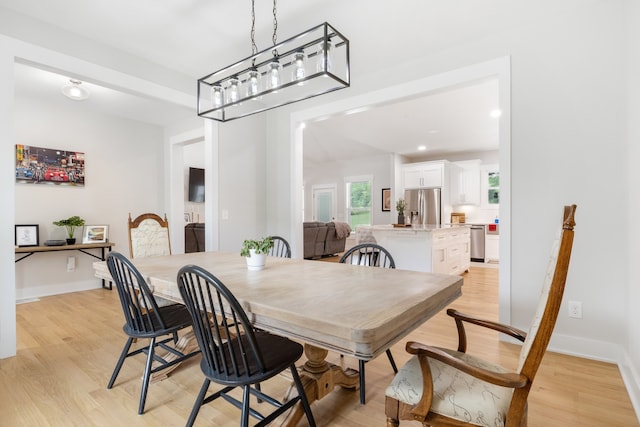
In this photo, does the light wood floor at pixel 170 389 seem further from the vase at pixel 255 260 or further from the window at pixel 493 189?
the window at pixel 493 189

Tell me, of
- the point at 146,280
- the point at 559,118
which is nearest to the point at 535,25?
the point at 559,118

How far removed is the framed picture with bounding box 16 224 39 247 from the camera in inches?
158

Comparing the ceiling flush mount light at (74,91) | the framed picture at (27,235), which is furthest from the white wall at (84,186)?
the ceiling flush mount light at (74,91)

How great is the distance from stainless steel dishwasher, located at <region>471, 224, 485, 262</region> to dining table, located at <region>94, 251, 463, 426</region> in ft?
19.0

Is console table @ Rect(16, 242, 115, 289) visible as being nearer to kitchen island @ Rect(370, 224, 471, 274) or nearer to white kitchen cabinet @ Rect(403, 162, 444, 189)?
kitchen island @ Rect(370, 224, 471, 274)

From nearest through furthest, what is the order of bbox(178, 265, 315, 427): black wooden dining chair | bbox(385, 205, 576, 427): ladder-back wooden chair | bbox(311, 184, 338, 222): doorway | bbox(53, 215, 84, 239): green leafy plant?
bbox(385, 205, 576, 427): ladder-back wooden chair
bbox(178, 265, 315, 427): black wooden dining chair
bbox(53, 215, 84, 239): green leafy plant
bbox(311, 184, 338, 222): doorway

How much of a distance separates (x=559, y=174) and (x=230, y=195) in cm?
330

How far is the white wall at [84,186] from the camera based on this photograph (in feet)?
13.6

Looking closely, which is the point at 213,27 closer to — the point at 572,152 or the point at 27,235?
the point at 572,152

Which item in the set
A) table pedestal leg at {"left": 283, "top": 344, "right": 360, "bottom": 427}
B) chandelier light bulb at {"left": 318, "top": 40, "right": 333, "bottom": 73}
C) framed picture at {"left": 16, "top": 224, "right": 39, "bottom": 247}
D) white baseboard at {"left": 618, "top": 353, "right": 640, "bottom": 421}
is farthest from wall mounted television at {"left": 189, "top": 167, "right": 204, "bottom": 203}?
white baseboard at {"left": 618, "top": 353, "right": 640, "bottom": 421}

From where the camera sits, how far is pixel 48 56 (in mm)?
2617

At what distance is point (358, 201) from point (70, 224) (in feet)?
22.2

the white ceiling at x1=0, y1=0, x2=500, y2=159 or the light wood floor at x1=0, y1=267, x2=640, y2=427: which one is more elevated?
the white ceiling at x1=0, y1=0, x2=500, y2=159

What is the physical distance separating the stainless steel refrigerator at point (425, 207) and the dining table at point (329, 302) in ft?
19.4
